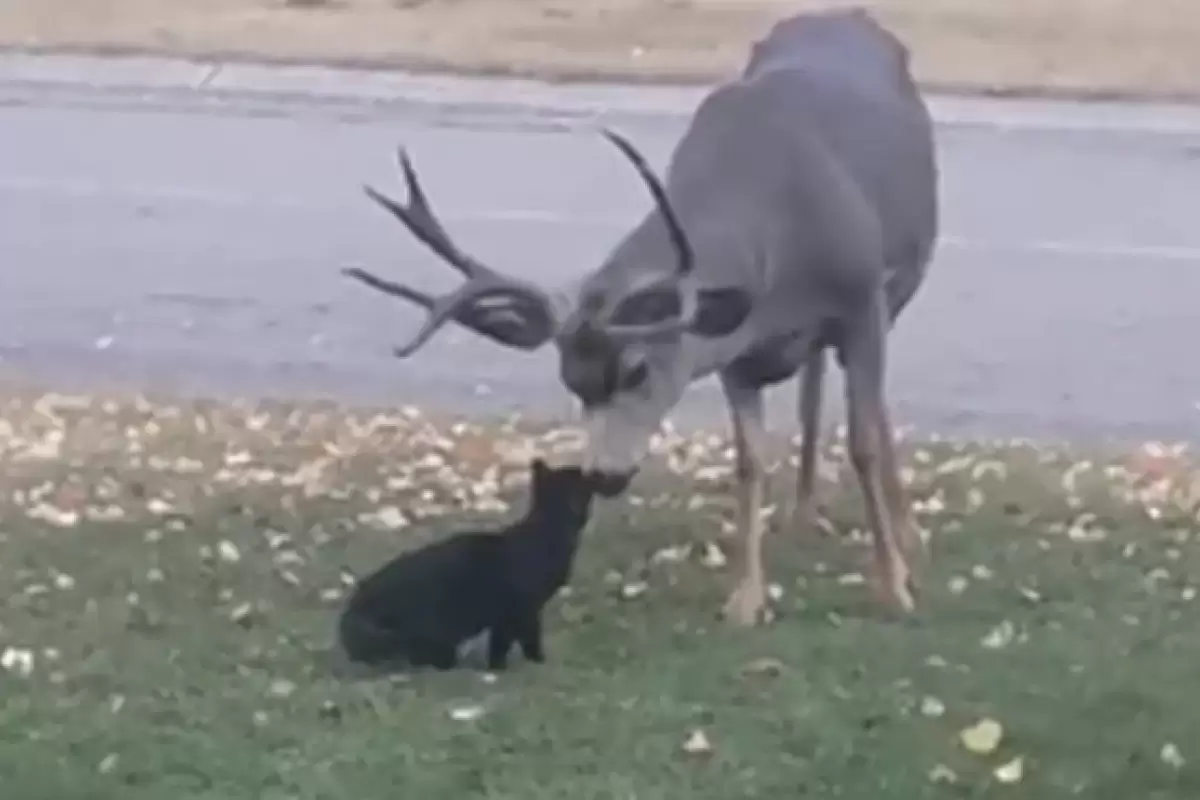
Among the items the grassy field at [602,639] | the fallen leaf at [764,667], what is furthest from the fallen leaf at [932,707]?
the fallen leaf at [764,667]

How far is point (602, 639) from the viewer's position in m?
7.24

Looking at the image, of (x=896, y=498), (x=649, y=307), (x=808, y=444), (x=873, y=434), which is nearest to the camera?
(x=649, y=307)

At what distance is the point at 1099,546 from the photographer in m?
8.10

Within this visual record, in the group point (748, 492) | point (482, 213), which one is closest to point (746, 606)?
point (748, 492)

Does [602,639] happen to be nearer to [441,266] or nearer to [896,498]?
[896,498]

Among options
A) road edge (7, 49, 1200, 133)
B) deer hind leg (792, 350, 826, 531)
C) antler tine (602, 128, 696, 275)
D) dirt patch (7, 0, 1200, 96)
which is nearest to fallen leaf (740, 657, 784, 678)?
antler tine (602, 128, 696, 275)

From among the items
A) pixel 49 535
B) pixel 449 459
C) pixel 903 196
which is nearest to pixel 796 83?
pixel 903 196

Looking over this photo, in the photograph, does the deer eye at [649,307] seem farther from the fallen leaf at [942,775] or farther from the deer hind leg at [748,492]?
the fallen leaf at [942,775]

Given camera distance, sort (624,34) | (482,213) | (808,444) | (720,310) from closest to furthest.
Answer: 1. (720,310)
2. (808,444)
3. (482,213)
4. (624,34)

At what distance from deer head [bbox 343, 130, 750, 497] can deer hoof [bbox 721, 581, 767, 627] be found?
868mm

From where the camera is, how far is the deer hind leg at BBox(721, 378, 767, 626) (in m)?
7.56

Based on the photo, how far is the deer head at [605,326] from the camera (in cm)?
651

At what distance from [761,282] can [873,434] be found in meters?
0.79

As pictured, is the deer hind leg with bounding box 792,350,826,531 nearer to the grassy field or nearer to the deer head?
the grassy field
